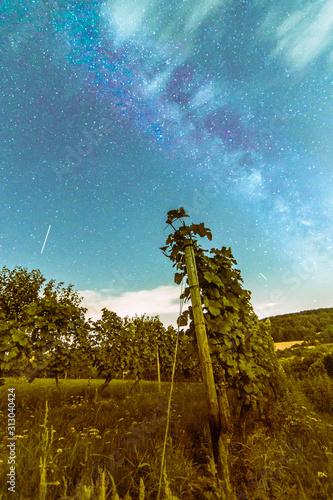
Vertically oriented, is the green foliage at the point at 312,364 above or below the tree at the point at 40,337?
below

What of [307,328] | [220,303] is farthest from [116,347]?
[307,328]

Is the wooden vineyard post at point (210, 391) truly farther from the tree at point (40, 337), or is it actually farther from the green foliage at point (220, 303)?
the tree at point (40, 337)

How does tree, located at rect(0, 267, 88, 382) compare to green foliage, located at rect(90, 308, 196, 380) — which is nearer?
tree, located at rect(0, 267, 88, 382)

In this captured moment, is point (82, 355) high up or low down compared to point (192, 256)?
down

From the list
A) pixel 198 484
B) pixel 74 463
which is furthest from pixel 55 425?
pixel 198 484

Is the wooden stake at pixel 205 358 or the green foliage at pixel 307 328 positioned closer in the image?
the wooden stake at pixel 205 358

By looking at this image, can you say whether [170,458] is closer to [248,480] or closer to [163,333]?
[248,480]

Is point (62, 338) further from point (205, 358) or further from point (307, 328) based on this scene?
point (307, 328)

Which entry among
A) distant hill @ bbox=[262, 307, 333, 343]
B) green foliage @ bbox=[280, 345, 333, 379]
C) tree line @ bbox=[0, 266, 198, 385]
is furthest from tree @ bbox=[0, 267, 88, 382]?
distant hill @ bbox=[262, 307, 333, 343]

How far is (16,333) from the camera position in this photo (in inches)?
273

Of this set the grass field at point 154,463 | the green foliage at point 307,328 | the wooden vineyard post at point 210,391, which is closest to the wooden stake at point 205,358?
the wooden vineyard post at point 210,391

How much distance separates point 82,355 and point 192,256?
8606mm

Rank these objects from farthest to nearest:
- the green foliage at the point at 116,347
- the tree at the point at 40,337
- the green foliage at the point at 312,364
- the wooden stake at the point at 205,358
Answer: the green foliage at the point at 312,364 < the green foliage at the point at 116,347 < the tree at the point at 40,337 < the wooden stake at the point at 205,358

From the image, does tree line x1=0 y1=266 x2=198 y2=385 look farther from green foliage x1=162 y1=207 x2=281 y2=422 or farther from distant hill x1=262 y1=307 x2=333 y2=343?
distant hill x1=262 y1=307 x2=333 y2=343
